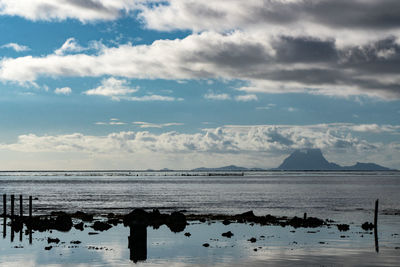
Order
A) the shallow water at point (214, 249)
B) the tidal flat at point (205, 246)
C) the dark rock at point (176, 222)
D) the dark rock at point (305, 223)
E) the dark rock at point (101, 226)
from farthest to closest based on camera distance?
the dark rock at point (305, 223) → the dark rock at point (176, 222) → the dark rock at point (101, 226) → the tidal flat at point (205, 246) → the shallow water at point (214, 249)

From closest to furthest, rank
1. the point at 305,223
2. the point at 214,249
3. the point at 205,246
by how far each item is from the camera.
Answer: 1. the point at 214,249
2. the point at 205,246
3. the point at 305,223

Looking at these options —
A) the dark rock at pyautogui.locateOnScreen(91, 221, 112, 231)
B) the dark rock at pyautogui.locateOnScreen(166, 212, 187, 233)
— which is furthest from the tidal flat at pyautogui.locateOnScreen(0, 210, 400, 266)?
the dark rock at pyautogui.locateOnScreen(166, 212, 187, 233)

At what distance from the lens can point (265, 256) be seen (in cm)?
3641

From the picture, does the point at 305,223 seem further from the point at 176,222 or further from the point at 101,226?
the point at 101,226

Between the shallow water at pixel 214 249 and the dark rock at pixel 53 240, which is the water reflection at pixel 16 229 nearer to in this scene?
the shallow water at pixel 214 249

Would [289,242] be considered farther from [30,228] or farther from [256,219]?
[30,228]

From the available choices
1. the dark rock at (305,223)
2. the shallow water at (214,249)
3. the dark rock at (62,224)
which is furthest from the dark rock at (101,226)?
the dark rock at (305,223)

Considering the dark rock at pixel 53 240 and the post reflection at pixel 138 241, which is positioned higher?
the post reflection at pixel 138 241

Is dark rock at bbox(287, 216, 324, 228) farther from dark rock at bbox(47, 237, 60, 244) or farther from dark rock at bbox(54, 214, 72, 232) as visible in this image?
dark rock at bbox(47, 237, 60, 244)

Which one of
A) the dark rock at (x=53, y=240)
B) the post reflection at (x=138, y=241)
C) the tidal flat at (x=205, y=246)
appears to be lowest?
the tidal flat at (x=205, y=246)

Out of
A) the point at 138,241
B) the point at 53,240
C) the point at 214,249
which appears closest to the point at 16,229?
the point at 53,240

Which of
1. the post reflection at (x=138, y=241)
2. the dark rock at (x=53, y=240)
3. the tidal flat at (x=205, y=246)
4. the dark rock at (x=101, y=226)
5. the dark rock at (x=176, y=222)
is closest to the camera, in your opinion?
the tidal flat at (x=205, y=246)

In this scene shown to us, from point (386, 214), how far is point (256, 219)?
23.4 metres

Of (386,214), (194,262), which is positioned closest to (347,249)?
(194,262)
